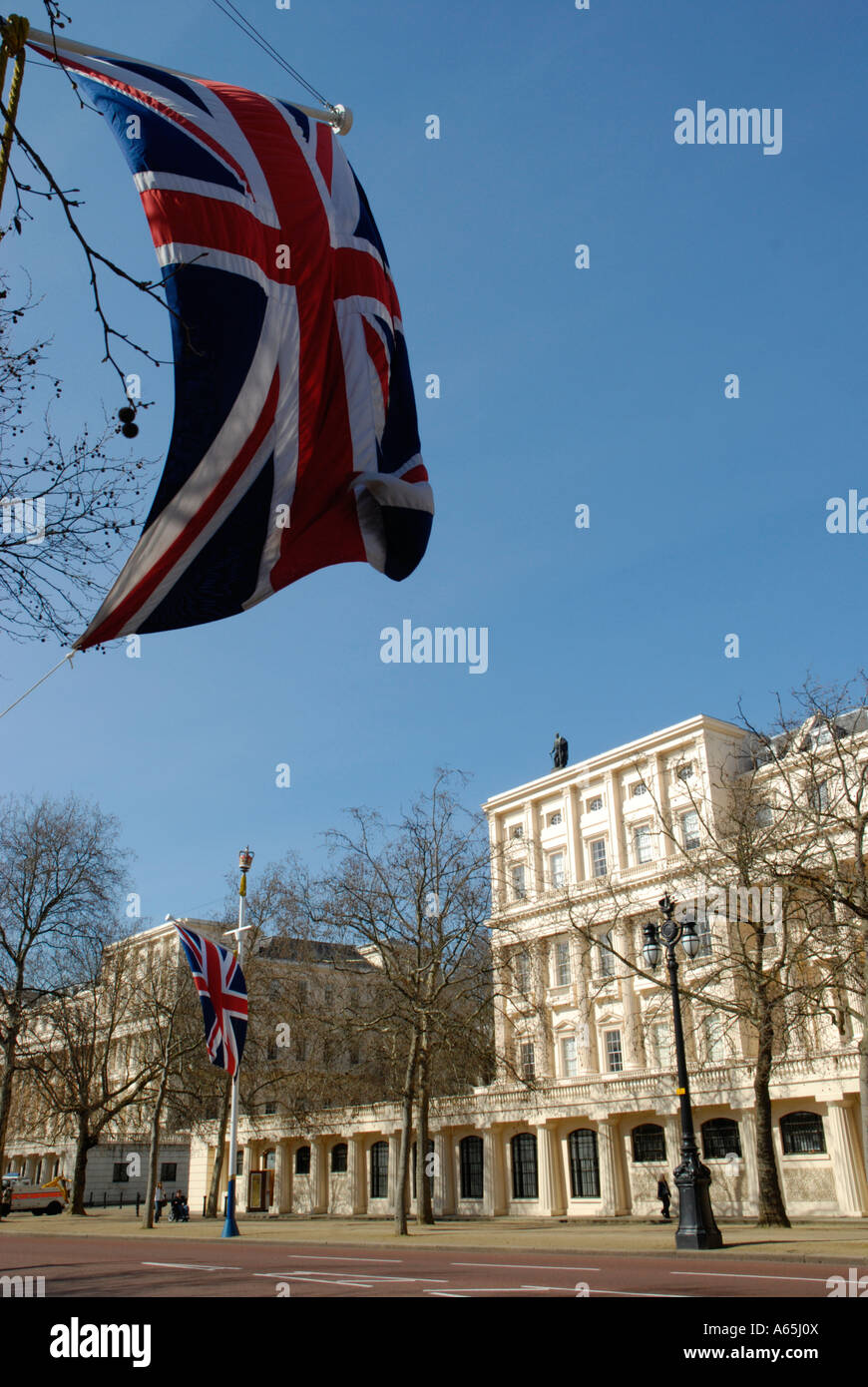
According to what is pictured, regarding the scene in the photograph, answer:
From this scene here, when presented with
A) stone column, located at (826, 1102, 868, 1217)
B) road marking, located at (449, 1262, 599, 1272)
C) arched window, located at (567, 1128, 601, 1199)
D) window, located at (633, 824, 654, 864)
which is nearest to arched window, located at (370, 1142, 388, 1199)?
arched window, located at (567, 1128, 601, 1199)

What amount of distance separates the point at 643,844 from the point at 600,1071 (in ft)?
41.2

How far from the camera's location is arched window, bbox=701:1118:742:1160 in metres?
40.8

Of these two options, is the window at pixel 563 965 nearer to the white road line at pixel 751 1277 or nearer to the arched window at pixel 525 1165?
the arched window at pixel 525 1165

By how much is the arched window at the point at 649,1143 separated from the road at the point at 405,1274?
22.4m

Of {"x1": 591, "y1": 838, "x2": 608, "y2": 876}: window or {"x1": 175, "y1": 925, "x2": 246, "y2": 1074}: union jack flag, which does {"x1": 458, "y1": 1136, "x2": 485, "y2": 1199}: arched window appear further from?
{"x1": 175, "y1": 925, "x2": 246, "y2": 1074}: union jack flag

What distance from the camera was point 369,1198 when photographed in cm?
5244

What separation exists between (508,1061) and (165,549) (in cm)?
3299

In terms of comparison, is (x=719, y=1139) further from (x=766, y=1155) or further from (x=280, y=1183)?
(x=280, y=1183)

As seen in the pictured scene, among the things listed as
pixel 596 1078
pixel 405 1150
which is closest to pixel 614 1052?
pixel 596 1078

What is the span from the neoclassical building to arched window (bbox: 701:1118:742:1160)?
0.07m

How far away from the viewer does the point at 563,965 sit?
57.0m

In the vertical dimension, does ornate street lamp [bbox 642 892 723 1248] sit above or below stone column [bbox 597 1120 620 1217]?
above
